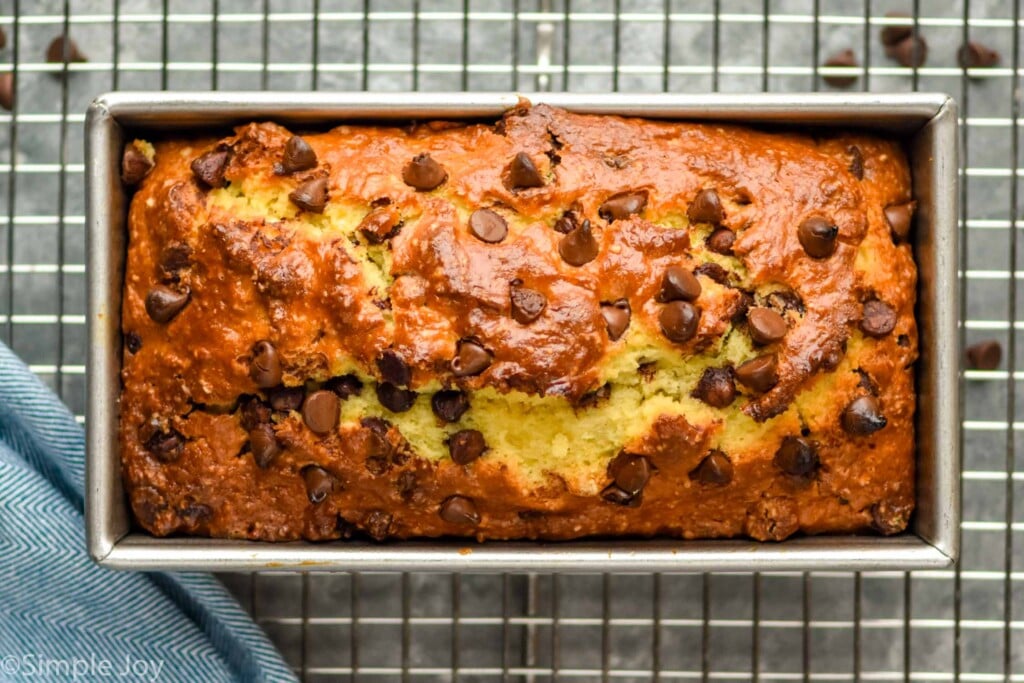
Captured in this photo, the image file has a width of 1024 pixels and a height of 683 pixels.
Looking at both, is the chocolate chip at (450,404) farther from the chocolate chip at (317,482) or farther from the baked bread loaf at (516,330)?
the chocolate chip at (317,482)

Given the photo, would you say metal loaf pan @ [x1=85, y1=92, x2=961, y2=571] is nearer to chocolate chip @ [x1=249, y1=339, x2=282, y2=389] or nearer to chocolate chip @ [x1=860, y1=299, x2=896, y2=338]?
chocolate chip @ [x1=860, y1=299, x2=896, y2=338]

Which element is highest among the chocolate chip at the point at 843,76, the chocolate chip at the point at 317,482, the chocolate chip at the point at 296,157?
the chocolate chip at the point at 843,76

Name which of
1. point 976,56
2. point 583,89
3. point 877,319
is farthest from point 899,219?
point 583,89

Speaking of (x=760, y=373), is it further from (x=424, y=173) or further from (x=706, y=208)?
(x=424, y=173)

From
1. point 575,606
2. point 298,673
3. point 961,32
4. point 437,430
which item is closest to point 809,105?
point 961,32

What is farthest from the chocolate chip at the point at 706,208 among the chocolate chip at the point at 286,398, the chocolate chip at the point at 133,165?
the chocolate chip at the point at 133,165

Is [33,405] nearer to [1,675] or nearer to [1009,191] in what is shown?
[1,675]
